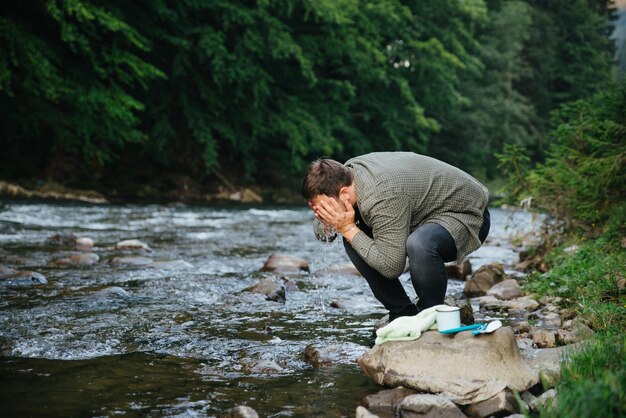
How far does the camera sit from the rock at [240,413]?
2781 millimetres

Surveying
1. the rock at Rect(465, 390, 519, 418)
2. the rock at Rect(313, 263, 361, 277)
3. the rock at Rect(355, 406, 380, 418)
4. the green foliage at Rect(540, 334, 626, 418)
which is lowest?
the rock at Rect(313, 263, 361, 277)

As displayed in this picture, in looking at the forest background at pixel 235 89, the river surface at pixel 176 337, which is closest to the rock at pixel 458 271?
the river surface at pixel 176 337

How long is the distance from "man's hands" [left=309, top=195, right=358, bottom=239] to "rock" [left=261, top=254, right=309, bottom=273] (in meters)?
3.48

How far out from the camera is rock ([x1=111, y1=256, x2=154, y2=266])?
23.4 ft

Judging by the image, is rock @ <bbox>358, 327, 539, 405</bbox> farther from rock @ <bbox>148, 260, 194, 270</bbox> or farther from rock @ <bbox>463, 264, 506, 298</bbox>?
rock @ <bbox>148, 260, 194, 270</bbox>

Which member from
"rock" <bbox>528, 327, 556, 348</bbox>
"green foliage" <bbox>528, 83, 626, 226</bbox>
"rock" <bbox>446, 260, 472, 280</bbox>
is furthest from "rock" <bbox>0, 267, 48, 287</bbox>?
"green foliage" <bbox>528, 83, 626, 226</bbox>

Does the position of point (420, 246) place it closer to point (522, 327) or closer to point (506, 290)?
point (522, 327)

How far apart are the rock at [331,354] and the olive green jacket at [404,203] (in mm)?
563

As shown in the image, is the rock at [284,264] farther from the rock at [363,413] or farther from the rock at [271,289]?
the rock at [363,413]

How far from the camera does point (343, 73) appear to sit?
25.9 m

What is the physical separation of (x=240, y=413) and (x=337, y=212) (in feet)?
4.20

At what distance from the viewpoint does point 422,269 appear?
140 inches

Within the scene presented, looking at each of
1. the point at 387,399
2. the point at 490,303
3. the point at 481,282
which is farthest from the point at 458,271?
the point at 387,399

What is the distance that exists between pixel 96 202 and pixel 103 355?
488 inches
